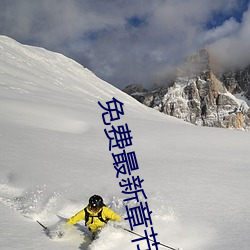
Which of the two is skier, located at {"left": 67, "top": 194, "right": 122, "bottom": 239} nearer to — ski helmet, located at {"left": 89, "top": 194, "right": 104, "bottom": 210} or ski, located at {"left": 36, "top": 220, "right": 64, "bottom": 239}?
ski helmet, located at {"left": 89, "top": 194, "right": 104, "bottom": 210}

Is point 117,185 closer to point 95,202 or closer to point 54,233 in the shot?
point 95,202

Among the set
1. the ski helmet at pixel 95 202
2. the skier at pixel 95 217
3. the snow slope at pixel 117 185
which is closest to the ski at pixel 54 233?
the snow slope at pixel 117 185

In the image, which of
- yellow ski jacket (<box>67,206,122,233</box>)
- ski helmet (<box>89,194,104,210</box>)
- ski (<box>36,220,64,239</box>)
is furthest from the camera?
yellow ski jacket (<box>67,206,122,233</box>)

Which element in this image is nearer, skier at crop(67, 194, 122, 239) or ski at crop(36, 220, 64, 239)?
ski at crop(36, 220, 64, 239)

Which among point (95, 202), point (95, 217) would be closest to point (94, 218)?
point (95, 217)

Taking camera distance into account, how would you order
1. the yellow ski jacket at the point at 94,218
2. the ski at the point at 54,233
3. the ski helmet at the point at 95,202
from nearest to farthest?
the ski at the point at 54,233 → the ski helmet at the point at 95,202 → the yellow ski jacket at the point at 94,218

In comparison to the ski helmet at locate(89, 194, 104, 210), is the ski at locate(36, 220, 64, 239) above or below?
below

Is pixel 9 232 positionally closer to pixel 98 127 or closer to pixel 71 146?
pixel 71 146

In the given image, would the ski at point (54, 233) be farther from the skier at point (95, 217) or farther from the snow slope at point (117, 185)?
the skier at point (95, 217)

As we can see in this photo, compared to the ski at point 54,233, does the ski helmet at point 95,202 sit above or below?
above

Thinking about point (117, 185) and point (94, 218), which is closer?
point (94, 218)

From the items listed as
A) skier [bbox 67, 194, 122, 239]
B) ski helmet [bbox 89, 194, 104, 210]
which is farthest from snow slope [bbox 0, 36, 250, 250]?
ski helmet [bbox 89, 194, 104, 210]

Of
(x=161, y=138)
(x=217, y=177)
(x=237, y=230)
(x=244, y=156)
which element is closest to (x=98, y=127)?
(x=161, y=138)

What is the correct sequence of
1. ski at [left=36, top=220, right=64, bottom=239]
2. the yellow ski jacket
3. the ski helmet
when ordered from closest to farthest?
ski at [left=36, top=220, right=64, bottom=239], the ski helmet, the yellow ski jacket
